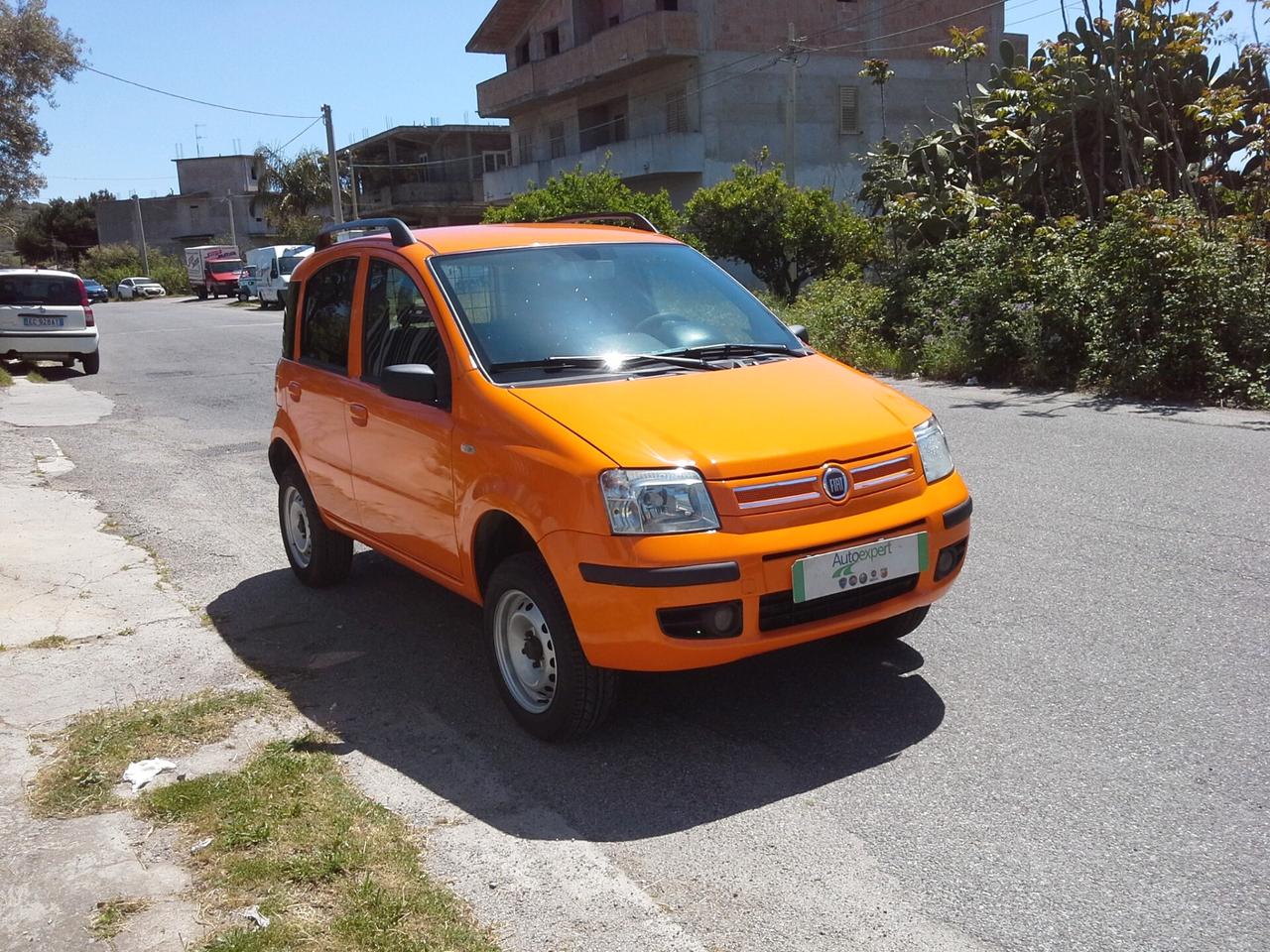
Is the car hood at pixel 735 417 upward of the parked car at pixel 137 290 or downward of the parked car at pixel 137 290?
downward

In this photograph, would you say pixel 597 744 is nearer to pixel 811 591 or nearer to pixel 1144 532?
pixel 811 591

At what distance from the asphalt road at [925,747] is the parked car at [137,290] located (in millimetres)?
66810

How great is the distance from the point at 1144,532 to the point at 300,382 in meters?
4.55

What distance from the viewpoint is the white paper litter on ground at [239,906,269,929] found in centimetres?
312

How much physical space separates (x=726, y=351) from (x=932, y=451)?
988 mm

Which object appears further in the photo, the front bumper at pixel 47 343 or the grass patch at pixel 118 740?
the front bumper at pixel 47 343

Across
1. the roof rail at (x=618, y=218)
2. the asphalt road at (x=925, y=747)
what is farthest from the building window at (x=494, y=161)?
the asphalt road at (x=925, y=747)

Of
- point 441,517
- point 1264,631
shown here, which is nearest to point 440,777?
point 441,517

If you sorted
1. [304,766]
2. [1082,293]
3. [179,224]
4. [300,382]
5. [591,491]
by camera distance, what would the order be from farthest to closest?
[179,224] → [1082,293] → [300,382] → [304,766] → [591,491]

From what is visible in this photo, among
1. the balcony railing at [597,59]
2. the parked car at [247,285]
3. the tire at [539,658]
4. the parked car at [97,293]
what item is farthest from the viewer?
the parked car at [97,293]

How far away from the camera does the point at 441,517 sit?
475 cm

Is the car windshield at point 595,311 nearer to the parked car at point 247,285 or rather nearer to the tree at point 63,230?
the parked car at point 247,285

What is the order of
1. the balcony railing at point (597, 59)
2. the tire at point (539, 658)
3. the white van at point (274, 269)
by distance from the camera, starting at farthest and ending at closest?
the white van at point (274, 269)
the balcony railing at point (597, 59)
the tire at point (539, 658)

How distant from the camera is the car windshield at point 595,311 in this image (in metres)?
4.71
